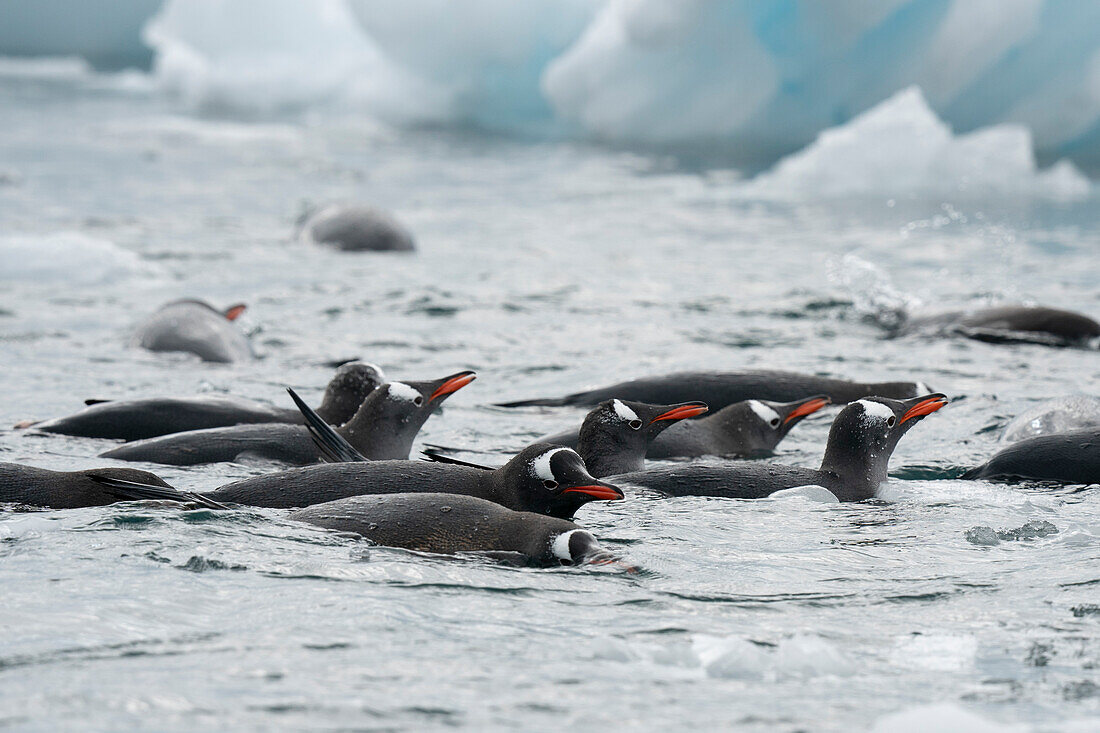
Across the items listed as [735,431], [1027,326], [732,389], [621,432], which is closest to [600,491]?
[621,432]

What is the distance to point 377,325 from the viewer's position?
714 centimetres

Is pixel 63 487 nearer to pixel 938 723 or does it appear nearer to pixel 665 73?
pixel 938 723

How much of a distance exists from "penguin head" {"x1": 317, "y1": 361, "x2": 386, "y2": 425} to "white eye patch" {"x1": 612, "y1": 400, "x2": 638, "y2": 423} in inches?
38.0

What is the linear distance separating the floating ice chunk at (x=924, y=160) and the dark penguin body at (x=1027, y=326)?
451 centimetres

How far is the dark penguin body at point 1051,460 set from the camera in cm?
414

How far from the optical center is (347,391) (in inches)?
189

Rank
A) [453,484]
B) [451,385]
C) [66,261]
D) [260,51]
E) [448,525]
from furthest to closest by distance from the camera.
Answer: [260,51], [66,261], [451,385], [453,484], [448,525]

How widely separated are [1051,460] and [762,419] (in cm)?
100

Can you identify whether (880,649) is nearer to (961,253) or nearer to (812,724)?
(812,724)

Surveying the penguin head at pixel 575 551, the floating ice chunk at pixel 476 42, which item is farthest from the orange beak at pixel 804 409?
the floating ice chunk at pixel 476 42

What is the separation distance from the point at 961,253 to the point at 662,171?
4.48m

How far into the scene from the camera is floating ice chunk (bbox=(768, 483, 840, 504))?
390cm

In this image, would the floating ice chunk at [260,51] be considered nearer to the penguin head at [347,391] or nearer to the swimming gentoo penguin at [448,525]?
the penguin head at [347,391]

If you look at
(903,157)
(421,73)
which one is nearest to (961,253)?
(903,157)
